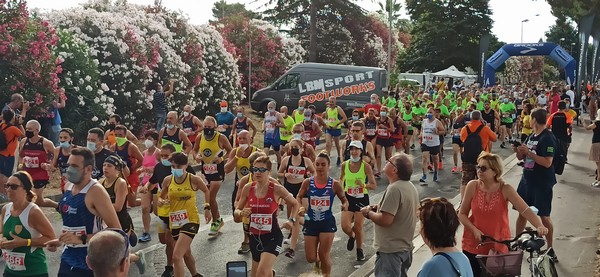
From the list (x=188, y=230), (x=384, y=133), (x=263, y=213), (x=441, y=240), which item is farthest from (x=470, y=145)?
(x=441, y=240)

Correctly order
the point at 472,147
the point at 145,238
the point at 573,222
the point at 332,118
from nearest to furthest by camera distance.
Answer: the point at 145,238
the point at 573,222
the point at 472,147
the point at 332,118

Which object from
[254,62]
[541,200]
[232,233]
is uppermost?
Answer: [254,62]

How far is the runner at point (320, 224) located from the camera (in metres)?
8.45

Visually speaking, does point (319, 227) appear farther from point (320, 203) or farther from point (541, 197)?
point (541, 197)

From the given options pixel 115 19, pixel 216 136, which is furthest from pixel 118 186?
pixel 115 19

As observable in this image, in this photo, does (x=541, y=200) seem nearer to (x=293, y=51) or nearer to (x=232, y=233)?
(x=232, y=233)

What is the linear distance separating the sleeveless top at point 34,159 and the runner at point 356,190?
4639 millimetres

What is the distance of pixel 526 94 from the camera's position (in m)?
30.9

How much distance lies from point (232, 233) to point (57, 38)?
884 cm

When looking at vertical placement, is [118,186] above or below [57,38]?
below

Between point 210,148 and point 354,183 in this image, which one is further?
point 210,148

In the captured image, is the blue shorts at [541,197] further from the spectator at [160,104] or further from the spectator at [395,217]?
the spectator at [160,104]

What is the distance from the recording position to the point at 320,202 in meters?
8.60

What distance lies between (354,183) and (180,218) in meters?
2.40
